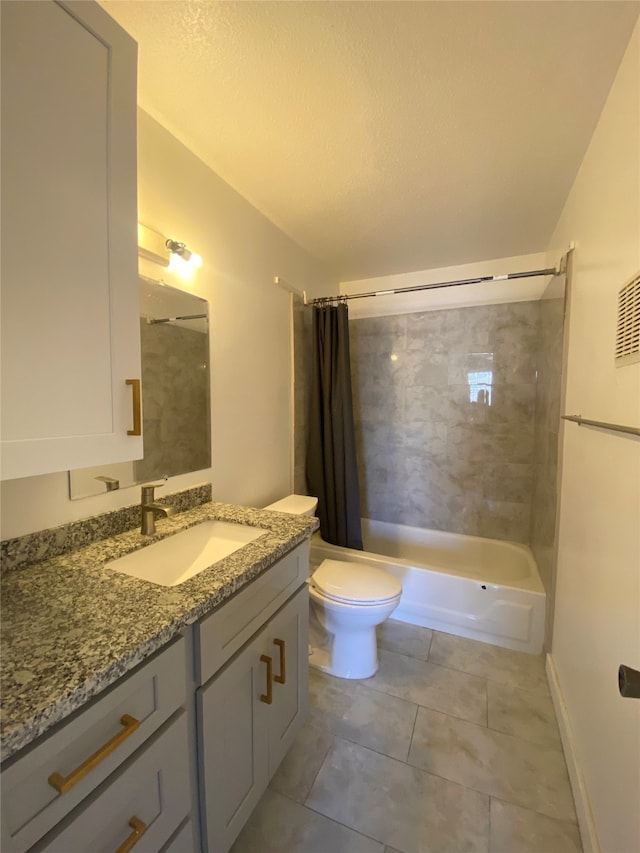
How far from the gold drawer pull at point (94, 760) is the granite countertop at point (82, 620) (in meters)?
0.11

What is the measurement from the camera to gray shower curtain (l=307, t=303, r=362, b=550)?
245 centimetres

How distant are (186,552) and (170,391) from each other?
0.63m

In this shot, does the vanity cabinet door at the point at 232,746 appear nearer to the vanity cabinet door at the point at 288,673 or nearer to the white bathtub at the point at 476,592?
the vanity cabinet door at the point at 288,673

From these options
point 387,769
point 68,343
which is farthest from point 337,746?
point 68,343

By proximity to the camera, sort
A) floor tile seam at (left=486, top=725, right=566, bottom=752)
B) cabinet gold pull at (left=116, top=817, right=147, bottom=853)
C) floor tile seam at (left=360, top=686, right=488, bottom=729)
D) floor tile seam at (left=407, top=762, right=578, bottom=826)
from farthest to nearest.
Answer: floor tile seam at (left=360, top=686, right=488, bottom=729) < floor tile seam at (left=486, top=725, right=566, bottom=752) < floor tile seam at (left=407, top=762, right=578, bottom=826) < cabinet gold pull at (left=116, top=817, right=147, bottom=853)

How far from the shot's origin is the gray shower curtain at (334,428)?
2453mm

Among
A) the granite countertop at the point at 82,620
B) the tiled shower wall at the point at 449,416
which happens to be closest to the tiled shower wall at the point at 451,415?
the tiled shower wall at the point at 449,416

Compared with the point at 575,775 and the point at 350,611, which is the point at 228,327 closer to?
the point at 350,611

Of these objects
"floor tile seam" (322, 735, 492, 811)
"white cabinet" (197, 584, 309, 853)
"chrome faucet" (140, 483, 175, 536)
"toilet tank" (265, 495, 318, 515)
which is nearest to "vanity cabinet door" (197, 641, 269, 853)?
"white cabinet" (197, 584, 309, 853)

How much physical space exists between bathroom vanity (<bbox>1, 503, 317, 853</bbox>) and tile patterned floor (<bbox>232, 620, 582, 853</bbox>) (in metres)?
0.22

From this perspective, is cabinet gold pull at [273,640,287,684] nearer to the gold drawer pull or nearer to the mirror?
the gold drawer pull

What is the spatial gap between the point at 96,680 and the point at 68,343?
25.7 inches

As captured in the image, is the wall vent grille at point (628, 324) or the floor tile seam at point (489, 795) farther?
the floor tile seam at point (489, 795)

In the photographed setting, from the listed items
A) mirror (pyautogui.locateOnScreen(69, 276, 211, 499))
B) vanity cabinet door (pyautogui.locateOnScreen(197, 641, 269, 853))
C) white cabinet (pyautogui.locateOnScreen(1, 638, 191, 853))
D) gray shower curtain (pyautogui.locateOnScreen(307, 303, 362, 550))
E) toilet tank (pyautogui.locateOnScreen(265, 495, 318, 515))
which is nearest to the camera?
white cabinet (pyautogui.locateOnScreen(1, 638, 191, 853))
